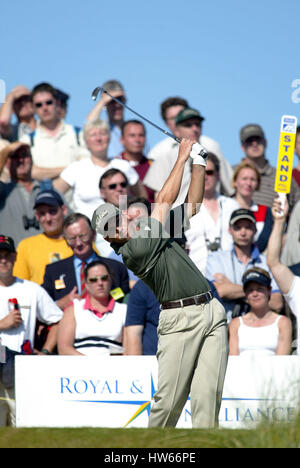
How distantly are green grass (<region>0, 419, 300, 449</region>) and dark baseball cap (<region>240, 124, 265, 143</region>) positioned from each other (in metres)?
6.88

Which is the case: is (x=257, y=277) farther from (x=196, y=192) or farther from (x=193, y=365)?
(x=193, y=365)

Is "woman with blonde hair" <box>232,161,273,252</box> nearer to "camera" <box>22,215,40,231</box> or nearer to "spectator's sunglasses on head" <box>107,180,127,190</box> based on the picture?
"spectator's sunglasses on head" <box>107,180,127,190</box>

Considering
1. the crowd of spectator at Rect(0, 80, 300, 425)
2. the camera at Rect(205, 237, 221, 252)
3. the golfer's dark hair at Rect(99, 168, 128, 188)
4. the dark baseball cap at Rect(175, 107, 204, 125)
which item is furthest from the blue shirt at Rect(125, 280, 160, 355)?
the dark baseball cap at Rect(175, 107, 204, 125)

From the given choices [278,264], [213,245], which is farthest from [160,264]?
[213,245]

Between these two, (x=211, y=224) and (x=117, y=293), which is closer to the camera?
(x=117, y=293)

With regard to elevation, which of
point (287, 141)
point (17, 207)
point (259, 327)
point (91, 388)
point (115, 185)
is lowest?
point (91, 388)

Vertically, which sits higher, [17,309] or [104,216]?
[104,216]

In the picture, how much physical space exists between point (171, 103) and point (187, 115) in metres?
1.07

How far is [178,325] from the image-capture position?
5625 mm

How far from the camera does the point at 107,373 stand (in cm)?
723

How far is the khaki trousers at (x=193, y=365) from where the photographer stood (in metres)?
5.55

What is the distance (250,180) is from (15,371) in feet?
12.6

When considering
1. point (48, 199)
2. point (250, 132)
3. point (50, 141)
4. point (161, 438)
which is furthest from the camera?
point (50, 141)
